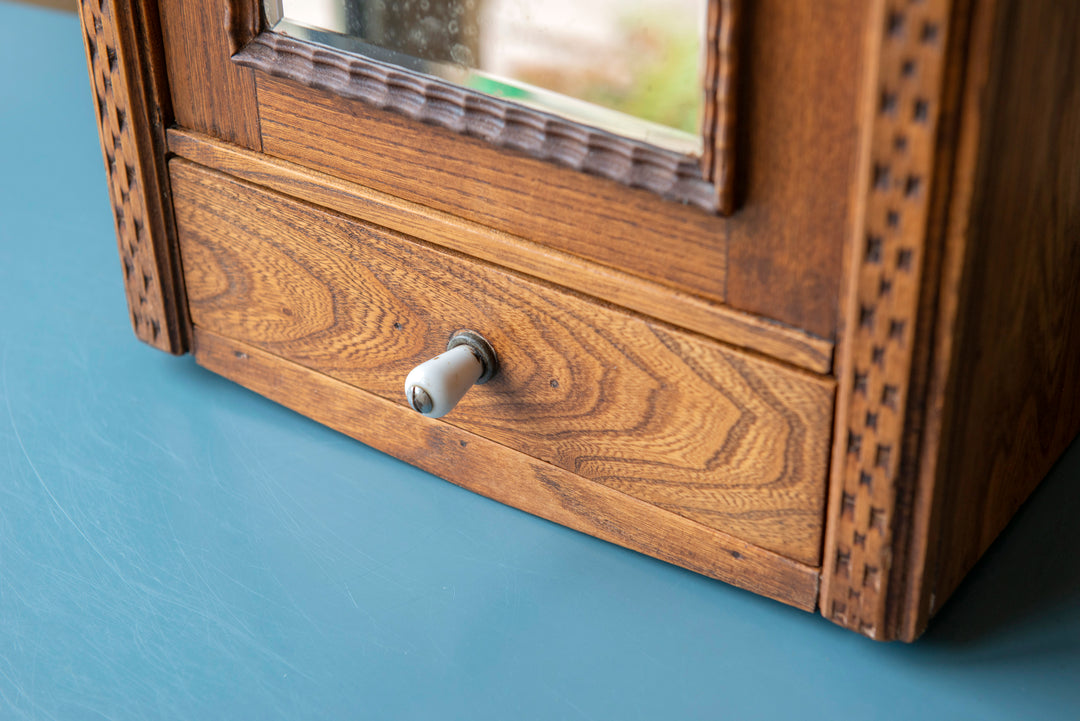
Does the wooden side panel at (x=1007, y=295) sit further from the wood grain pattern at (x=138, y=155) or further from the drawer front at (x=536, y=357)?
the wood grain pattern at (x=138, y=155)

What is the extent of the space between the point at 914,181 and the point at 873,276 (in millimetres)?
40

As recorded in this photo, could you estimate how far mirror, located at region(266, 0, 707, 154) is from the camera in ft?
1.52

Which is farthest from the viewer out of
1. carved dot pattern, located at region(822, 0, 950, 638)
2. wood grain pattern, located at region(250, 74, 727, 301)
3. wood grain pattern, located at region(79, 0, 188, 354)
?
wood grain pattern, located at region(79, 0, 188, 354)

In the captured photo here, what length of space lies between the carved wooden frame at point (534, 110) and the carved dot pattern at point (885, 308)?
0.06 m

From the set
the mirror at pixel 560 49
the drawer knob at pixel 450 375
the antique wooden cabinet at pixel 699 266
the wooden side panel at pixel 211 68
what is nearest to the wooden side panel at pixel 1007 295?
the antique wooden cabinet at pixel 699 266

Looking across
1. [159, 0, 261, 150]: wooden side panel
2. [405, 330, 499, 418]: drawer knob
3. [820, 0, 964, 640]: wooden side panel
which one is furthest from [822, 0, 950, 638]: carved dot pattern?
[159, 0, 261, 150]: wooden side panel

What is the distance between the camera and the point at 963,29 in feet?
1.27

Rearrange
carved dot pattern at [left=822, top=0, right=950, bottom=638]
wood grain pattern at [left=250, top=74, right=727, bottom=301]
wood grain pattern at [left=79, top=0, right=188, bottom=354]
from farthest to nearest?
wood grain pattern at [left=79, top=0, right=188, bottom=354], wood grain pattern at [left=250, top=74, right=727, bottom=301], carved dot pattern at [left=822, top=0, right=950, bottom=638]

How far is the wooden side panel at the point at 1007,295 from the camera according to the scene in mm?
414

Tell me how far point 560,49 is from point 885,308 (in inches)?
6.6

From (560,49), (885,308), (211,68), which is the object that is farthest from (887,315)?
(211,68)

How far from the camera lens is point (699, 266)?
0.50m

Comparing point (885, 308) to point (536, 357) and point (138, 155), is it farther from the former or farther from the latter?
point (138, 155)

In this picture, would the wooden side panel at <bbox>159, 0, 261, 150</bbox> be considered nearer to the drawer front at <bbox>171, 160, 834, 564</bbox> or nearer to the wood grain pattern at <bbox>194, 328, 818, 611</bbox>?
the drawer front at <bbox>171, 160, 834, 564</bbox>
